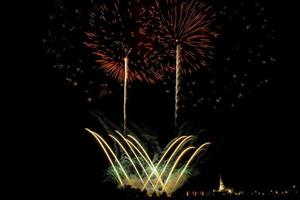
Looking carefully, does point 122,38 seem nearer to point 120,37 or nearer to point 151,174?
point 120,37

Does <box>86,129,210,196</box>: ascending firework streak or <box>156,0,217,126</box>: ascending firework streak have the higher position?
<box>156,0,217,126</box>: ascending firework streak

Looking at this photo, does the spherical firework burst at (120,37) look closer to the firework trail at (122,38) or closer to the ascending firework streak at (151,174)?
the firework trail at (122,38)

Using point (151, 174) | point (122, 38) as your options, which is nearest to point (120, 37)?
point (122, 38)

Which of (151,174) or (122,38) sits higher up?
(122,38)

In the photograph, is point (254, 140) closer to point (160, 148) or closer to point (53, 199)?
point (160, 148)

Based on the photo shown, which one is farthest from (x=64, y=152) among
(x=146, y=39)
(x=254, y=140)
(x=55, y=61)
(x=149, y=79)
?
(x=254, y=140)

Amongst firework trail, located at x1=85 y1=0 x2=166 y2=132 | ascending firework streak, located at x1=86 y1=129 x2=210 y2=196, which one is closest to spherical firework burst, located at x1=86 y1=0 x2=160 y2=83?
firework trail, located at x1=85 y1=0 x2=166 y2=132

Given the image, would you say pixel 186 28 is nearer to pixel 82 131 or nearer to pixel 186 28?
pixel 186 28

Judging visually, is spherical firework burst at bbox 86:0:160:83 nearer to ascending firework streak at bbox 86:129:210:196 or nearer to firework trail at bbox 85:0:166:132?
firework trail at bbox 85:0:166:132

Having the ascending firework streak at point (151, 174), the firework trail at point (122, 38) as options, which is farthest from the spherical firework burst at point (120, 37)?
the ascending firework streak at point (151, 174)
